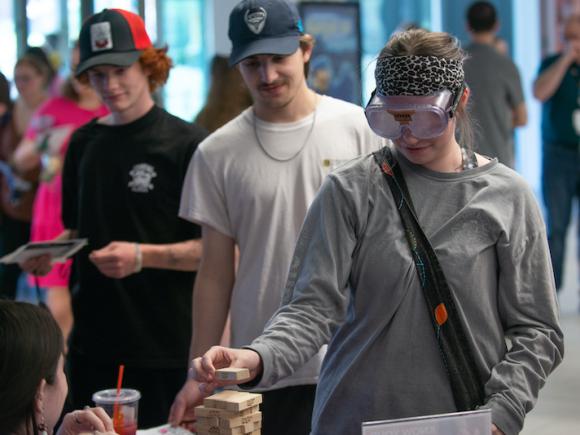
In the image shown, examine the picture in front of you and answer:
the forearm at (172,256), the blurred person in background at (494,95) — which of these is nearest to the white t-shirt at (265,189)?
the forearm at (172,256)

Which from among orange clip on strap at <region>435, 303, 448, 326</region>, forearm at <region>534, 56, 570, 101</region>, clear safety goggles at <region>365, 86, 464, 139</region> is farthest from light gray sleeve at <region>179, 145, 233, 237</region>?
forearm at <region>534, 56, 570, 101</region>

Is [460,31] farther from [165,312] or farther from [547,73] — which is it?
[165,312]

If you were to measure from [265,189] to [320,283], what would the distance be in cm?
72

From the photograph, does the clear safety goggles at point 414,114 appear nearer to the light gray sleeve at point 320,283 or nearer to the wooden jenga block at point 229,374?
the light gray sleeve at point 320,283

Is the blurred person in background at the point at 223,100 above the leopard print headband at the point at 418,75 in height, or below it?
below

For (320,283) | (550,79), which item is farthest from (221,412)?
(550,79)

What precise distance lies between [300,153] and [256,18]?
15.2 inches

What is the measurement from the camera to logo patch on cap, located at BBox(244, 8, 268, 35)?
2.78 metres

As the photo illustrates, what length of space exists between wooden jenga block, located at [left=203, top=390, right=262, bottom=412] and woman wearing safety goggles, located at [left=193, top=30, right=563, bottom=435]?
0.48ft

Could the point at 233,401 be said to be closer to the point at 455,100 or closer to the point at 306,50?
the point at 455,100

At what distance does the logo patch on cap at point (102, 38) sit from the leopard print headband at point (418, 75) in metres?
1.59

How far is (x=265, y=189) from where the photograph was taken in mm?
2832

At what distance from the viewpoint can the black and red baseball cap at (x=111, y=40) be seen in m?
3.46

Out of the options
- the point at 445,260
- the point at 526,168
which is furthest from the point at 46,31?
the point at 445,260
